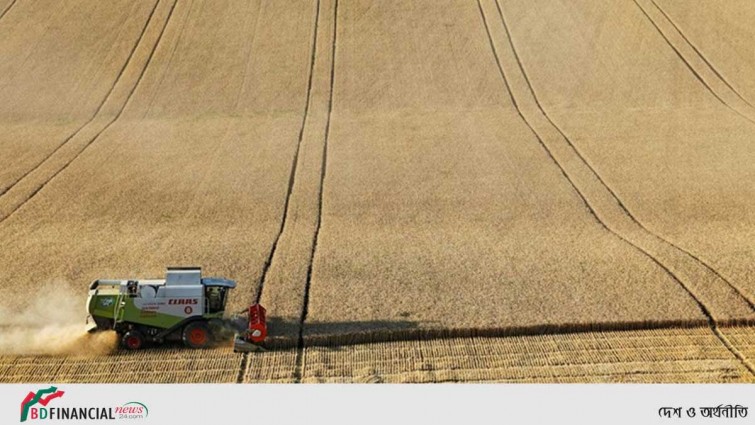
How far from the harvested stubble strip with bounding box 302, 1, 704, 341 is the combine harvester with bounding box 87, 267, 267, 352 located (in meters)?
1.44

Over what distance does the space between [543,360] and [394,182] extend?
13895mm

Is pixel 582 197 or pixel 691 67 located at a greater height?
pixel 582 197

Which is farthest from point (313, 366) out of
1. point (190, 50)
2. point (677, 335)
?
point (190, 50)

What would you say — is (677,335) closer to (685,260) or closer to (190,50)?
(685,260)

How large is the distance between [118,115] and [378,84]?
37.0ft

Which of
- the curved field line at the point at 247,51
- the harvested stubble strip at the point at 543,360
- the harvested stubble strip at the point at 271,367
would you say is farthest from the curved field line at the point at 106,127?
the harvested stubble strip at the point at 543,360

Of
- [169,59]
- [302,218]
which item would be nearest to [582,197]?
[302,218]

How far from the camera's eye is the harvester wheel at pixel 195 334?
19.4 m

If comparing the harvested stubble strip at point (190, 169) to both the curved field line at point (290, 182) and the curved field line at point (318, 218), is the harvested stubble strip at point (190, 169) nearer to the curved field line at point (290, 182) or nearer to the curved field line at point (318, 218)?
the curved field line at point (290, 182)

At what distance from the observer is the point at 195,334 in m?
19.5

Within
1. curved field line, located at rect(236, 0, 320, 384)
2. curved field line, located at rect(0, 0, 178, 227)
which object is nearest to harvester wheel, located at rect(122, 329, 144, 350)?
curved field line, located at rect(236, 0, 320, 384)

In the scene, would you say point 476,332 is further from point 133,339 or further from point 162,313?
point 133,339

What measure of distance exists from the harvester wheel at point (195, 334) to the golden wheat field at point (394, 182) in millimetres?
485

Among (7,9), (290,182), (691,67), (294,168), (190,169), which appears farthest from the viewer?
(7,9)
